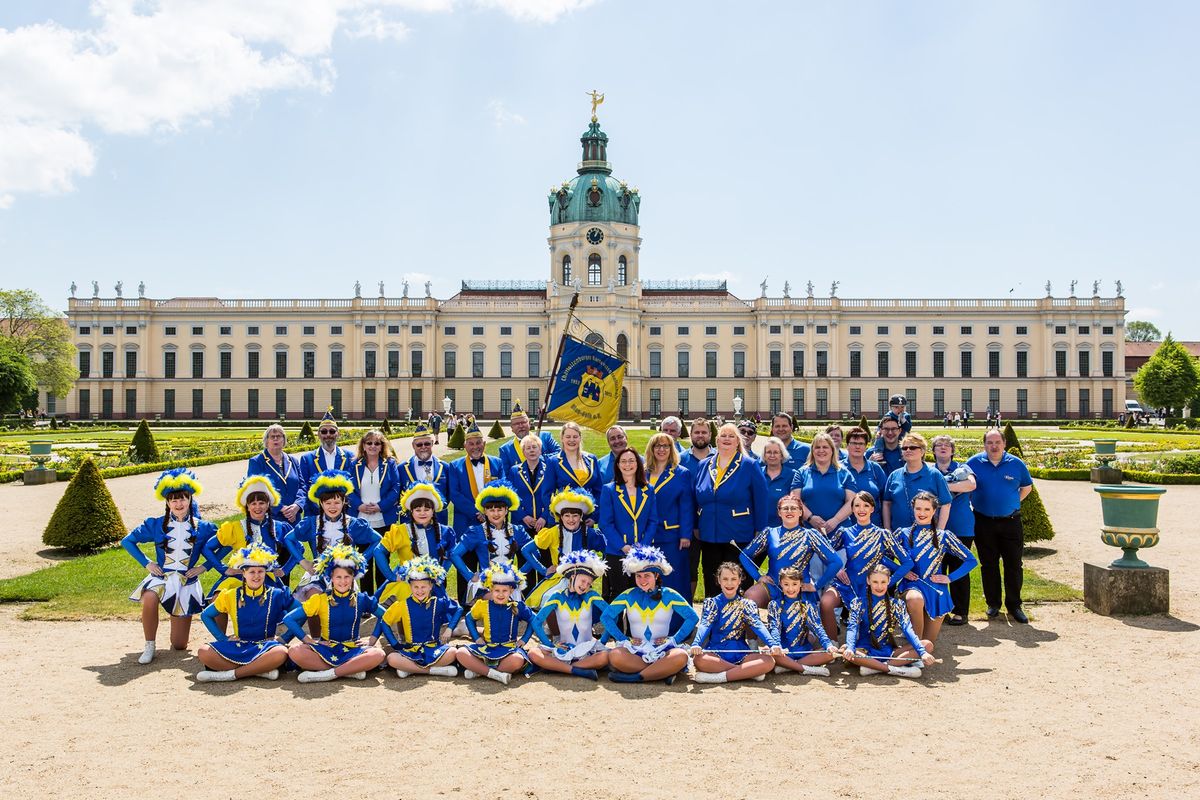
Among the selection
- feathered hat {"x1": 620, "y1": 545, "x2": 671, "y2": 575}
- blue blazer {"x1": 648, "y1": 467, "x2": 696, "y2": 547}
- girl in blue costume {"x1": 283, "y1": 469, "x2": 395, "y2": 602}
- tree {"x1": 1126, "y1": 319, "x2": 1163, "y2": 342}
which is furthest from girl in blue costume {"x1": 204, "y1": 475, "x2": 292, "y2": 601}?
tree {"x1": 1126, "y1": 319, "x2": 1163, "y2": 342}

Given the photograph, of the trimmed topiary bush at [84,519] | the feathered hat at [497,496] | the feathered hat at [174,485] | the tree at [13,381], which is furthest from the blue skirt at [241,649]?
the tree at [13,381]

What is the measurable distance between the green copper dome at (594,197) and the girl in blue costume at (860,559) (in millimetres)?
53670

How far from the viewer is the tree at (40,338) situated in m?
49.7

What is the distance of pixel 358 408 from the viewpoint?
5862 centimetres

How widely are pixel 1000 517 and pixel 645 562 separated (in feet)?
11.3

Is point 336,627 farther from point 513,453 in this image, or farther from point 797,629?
point 797,629

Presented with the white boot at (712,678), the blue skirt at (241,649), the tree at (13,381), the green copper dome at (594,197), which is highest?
the green copper dome at (594,197)

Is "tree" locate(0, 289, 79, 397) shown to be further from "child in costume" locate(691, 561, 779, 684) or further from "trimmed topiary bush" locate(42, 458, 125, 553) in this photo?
"child in costume" locate(691, 561, 779, 684)

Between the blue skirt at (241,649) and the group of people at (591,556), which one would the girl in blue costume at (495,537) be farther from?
the blue skirt at (241,649)

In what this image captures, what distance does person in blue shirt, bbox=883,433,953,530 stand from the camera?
7.00 m

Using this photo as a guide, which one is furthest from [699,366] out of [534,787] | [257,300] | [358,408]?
[534,787]

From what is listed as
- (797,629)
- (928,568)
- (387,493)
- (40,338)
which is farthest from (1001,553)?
(40,338)

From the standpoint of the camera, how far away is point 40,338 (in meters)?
50.0

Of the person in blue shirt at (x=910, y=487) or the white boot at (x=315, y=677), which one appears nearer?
the white boot at (x=315, y=677)
